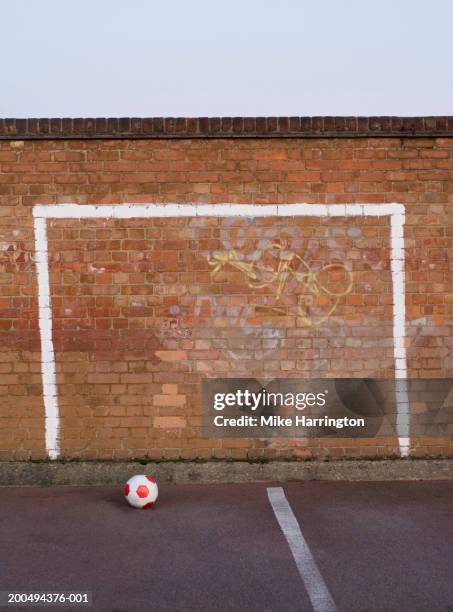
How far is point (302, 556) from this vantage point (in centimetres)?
455

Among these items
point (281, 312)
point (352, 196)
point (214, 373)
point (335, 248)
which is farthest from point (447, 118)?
point (214, 373)

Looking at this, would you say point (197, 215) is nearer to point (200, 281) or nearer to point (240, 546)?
point (200, 281)

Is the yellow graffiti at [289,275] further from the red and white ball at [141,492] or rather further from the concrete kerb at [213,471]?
the red and white ball at [141,492]

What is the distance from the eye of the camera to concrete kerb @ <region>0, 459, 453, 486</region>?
6.64 meters

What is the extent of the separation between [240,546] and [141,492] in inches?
48.1

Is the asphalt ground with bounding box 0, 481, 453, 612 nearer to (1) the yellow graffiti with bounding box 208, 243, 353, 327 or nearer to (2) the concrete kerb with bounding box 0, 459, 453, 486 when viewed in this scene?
(2) the concrete kerb with bounding box 0, 459, 453, 486

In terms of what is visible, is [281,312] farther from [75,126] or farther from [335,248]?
[75,126]

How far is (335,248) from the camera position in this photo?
267 inches

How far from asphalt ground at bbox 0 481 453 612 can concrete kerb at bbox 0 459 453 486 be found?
5.0 inches

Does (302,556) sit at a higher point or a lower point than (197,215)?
lower

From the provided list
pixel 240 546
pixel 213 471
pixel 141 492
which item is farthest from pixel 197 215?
pixel 240 546

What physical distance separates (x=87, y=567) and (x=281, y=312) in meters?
3.22

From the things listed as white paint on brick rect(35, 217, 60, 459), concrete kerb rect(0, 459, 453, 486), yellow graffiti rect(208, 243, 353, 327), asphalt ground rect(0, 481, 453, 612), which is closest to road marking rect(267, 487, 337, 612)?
asphalt ground rect(0, 481, 453, 612)

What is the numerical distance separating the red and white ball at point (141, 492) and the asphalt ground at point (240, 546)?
0.08 metres
